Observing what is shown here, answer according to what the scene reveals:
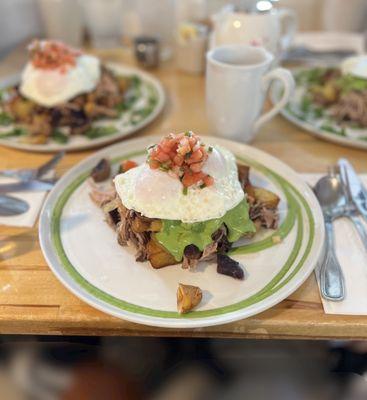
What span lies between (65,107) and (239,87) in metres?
0.62

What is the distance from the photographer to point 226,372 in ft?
3.56

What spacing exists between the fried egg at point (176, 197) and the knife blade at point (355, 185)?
356 millimetres

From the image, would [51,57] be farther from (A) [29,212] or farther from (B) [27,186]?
(A) [29,212]

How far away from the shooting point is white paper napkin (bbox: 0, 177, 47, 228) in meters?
1.05

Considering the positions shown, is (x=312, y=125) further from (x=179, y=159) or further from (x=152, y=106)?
(x=179, y=159)

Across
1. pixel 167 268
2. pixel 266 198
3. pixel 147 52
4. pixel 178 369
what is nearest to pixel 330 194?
pixel 266 198

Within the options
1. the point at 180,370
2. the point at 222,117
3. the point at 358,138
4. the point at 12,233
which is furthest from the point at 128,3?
the point at 180,370

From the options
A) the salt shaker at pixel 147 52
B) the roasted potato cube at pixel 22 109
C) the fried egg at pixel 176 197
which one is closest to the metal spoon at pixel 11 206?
the fried egg at pixel 176 197

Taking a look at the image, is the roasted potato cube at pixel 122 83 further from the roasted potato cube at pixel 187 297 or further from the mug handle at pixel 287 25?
the roasted potato cube at pixel 187 297

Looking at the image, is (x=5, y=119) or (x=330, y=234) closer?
(x=330, y=234)

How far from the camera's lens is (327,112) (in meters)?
1.52

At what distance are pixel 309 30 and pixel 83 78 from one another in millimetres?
1592

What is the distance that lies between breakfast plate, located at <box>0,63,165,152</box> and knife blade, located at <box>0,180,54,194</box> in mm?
188

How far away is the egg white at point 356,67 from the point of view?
1.46 metres
